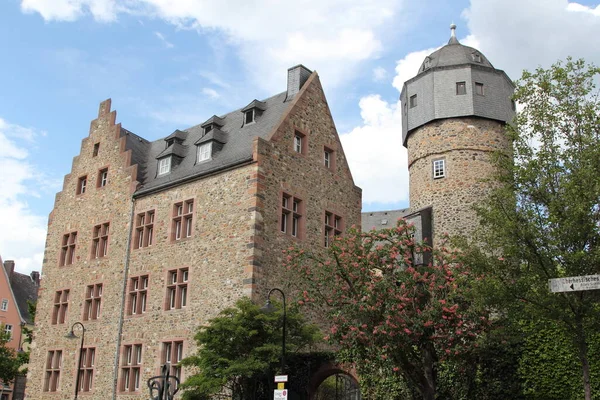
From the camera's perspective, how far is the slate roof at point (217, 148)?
26.4 m

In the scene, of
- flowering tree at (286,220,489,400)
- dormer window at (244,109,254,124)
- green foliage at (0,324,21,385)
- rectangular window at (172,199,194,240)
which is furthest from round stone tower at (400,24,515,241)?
green foliage at (0,324,21,385)

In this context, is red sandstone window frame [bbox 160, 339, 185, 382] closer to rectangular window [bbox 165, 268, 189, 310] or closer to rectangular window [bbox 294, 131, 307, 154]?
rectangular window [bbox 165, 268, 189, 310]

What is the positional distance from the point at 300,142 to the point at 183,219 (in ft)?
19.0

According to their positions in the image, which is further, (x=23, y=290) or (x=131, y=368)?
(x=23, y=290)

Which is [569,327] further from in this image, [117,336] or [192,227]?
[117,336]

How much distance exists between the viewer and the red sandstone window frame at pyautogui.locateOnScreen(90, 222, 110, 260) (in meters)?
29.3

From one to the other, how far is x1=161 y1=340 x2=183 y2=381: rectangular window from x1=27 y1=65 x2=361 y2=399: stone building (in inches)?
2.1

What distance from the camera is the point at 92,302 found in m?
28.6

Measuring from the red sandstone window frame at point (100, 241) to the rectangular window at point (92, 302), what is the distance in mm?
1453

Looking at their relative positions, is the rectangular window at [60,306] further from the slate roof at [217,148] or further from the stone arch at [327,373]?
the stone arch at [327,373]

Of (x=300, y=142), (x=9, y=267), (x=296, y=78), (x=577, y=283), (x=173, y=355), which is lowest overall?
(x=173, y=355)

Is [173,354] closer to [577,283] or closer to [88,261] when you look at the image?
[88,261]

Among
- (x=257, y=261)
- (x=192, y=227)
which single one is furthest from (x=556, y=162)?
(x=192, y=227)

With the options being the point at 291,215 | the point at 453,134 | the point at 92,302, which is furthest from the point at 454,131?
the point at 92,302
